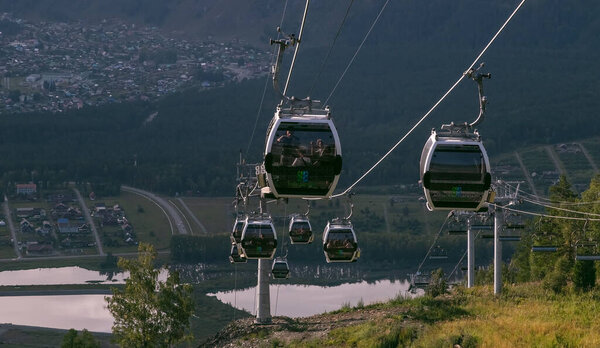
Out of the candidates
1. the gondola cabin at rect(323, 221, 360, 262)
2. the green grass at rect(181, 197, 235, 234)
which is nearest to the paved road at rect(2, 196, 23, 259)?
the green grass at rect(181, 197, 235, 234)

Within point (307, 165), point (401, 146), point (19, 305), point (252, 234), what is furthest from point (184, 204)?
point (307, 165)

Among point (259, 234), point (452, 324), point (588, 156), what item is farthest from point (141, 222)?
point (452, 324)

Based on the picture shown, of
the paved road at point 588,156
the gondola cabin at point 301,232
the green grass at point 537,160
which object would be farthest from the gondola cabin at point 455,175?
the paved road at point 588,156

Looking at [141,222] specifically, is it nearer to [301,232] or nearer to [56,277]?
[56,277]

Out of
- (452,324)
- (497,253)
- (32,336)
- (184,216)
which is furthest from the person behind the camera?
(184,216)

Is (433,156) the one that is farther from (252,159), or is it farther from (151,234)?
(252,159)

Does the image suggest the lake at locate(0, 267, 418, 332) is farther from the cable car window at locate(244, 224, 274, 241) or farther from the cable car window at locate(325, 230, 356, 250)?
the cable car window at locate(325, 230, 356, 250)
